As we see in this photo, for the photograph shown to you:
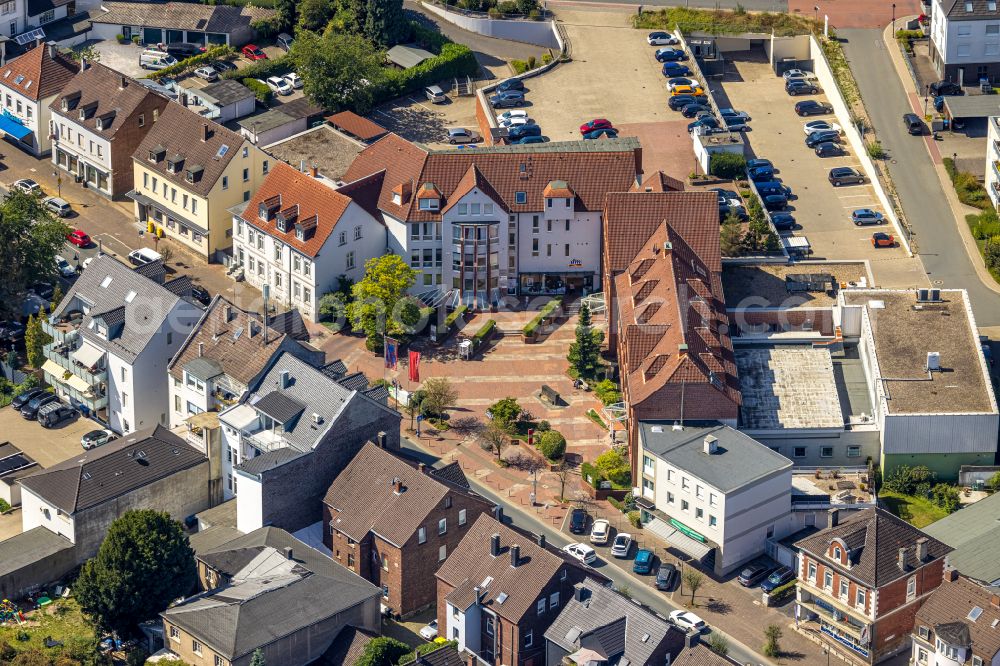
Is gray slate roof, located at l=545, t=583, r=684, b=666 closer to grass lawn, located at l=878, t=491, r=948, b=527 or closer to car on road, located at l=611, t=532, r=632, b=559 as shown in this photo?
car on road, located at l=611, t=532, r=632, b=559

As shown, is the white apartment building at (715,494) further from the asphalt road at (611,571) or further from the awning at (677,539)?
the asphalt road at (611,571)

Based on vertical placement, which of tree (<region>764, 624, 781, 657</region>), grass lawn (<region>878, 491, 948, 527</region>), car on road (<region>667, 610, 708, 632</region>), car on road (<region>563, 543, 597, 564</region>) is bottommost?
tree (<region>764, 624, 781, 657</region>)

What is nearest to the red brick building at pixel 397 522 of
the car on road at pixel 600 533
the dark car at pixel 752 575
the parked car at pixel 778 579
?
the car on road at pixel 600 533

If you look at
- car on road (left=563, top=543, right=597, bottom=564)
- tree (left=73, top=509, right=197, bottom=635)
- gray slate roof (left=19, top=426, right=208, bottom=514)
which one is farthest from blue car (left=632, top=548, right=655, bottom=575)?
gray slate roof (left=19, top=426, right=208, bottom=514)

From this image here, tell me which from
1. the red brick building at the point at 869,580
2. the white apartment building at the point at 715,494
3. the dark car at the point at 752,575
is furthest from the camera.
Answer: the white apartment building at the point at 715,494

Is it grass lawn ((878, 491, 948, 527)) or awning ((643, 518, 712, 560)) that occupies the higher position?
awning ((643, 518, 712, 560))

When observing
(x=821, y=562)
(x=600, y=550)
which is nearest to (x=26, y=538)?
(x=600, y=550)

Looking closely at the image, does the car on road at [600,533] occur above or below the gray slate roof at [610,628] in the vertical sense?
below
